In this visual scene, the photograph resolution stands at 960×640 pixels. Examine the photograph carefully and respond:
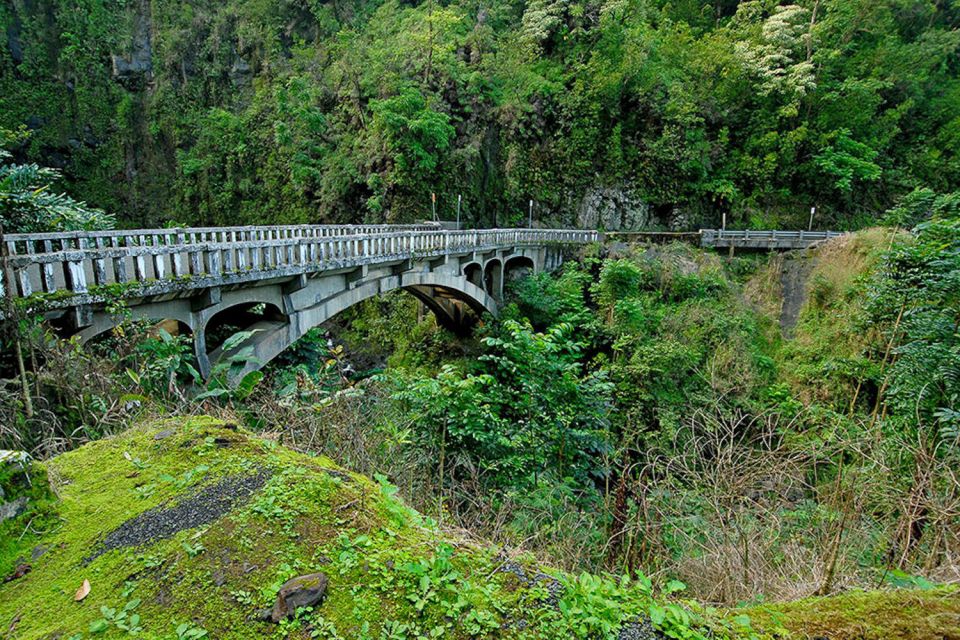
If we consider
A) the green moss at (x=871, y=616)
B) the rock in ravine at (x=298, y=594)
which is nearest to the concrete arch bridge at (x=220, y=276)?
the rock in ravine at (x=298, y=594)

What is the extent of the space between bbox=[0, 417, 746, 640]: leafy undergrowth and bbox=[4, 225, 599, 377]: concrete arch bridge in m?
4.05

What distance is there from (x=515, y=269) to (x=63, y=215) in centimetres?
1650

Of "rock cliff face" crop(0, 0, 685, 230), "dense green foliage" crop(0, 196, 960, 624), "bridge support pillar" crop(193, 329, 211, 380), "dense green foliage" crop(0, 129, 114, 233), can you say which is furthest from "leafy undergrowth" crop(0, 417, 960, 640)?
"rock cliff face" crop(0, 0, 685, 230)

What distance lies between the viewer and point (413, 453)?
5805 mm

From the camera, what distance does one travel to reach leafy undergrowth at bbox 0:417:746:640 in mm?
1698

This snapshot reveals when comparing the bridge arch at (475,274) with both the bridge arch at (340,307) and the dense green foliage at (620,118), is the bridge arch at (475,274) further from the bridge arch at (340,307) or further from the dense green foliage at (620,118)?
the dense green foliage at (620,118)

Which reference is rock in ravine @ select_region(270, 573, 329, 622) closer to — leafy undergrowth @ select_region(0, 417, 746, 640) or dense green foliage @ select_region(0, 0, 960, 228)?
leafy undergrowth @ select_region(0, 417, 746, 640)

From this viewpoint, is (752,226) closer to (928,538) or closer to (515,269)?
(515,269)

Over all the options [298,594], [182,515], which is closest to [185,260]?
[182,515]

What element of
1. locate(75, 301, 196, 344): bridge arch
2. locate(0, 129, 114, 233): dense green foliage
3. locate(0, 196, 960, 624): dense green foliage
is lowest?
locate(0, 196, 960, 624): dense green foliage

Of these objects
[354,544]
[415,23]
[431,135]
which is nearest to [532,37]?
[415,23]

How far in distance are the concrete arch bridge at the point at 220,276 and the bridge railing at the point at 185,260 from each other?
14mm

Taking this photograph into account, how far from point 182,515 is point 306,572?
0.86m

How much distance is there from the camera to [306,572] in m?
1.89
